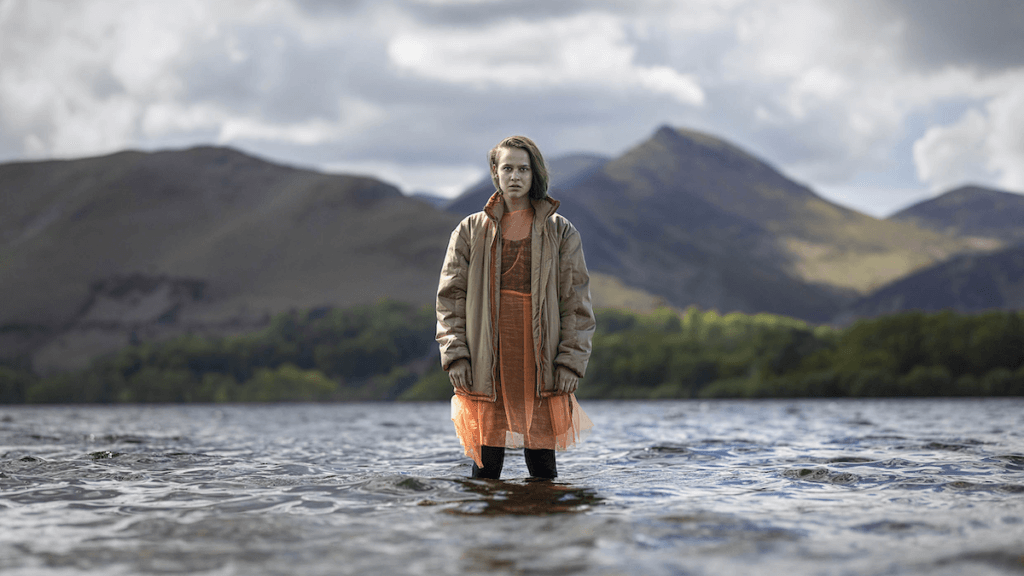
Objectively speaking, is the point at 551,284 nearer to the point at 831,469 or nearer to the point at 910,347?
the point at 831,469

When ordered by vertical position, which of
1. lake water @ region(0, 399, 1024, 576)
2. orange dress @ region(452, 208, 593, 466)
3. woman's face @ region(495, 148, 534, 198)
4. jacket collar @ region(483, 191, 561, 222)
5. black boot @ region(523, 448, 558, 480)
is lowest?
lake water @ region(0, 399, 1024, 576)

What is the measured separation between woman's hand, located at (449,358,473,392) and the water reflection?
0.95m

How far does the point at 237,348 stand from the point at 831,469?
7591 inches

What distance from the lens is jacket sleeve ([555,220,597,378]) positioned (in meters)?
8.82

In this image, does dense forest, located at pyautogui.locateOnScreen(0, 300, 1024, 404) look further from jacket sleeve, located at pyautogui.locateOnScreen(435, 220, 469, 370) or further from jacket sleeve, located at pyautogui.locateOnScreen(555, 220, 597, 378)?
jacket sleeve, located at pyautogui.locateOnScreen(435, 220, 469, 370)

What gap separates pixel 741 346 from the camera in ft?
484

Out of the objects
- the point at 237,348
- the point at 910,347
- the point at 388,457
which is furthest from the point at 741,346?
the point at 388,457

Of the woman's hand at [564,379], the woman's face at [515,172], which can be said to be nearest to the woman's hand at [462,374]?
the woman's hand at [564,379]

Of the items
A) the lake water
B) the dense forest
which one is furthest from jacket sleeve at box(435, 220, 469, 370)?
the dense forest

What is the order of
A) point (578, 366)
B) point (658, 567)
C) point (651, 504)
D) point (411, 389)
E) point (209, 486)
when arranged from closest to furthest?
point (658, 567) < point (651, 504) < point (578, 366) < point (209, 486) < point (411, 389)

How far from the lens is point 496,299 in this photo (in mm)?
8797

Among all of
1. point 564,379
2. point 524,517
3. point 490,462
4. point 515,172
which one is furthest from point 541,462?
point 515,172

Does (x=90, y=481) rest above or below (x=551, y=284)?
below

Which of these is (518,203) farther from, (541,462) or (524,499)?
(524,499)
